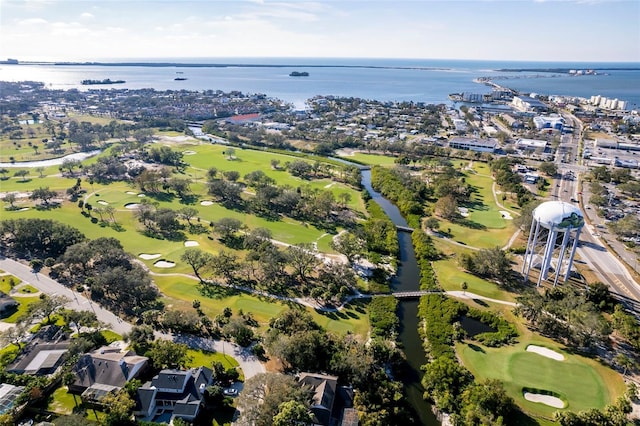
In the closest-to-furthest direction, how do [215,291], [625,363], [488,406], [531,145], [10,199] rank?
1. [488,406]
2. [625,363]
3. [215,291]
4. [10,199]
5. [531,145]

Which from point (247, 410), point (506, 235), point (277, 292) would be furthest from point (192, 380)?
point (506, 235)

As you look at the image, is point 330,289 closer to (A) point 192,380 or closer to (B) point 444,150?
(A) point 192,380

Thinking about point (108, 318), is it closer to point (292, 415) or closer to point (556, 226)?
point (292, 415)

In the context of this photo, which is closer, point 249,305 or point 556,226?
point 556,226

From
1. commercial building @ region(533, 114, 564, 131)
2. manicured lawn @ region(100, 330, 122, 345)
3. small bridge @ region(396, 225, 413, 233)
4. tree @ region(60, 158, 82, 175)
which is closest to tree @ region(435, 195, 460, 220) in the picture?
small bridge @ region(396, 225, 413, 233)

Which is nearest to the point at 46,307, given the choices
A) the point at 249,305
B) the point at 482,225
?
the point at 249,305

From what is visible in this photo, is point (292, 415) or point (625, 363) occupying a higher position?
point (292, 415)

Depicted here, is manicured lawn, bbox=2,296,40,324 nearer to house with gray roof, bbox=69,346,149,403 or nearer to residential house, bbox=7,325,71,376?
residential house, bbox=7,325,71,376
